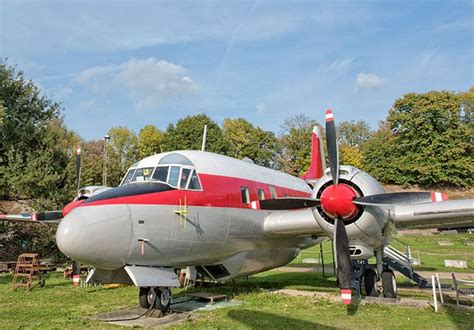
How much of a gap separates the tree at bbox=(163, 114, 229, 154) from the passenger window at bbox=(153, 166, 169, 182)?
3956 centimetres

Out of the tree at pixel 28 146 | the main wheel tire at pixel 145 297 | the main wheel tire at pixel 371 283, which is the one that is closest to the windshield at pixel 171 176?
the main wheel tire at pixel 145 297

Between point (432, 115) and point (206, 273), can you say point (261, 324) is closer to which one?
point (206, 273)

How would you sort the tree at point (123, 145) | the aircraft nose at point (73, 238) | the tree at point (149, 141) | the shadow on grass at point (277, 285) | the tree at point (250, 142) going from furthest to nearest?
the tree at point (123, 145), the tree at point (149, 141), the tree at point (250, 142), the shadow on grass at point (277, 285), the aircraft nose at point (73, 238)

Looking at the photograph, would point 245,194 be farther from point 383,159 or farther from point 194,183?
point 383,159

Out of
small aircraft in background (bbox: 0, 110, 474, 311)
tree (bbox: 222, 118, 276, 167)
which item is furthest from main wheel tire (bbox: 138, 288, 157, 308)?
tree (bbox: 222, 118, 276, 167)

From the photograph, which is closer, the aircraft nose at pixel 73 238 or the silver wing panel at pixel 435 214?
the aircraft nose at pixel 73 238

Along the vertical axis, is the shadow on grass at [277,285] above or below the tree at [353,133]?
below

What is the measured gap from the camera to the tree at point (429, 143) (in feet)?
167

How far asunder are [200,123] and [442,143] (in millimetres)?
29997

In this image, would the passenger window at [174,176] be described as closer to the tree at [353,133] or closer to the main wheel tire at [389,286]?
the main wheel tire at [389,286]

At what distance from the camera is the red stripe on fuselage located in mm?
8984

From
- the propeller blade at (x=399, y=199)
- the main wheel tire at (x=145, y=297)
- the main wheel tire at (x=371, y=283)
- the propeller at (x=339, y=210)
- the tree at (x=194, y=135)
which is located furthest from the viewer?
the tree at (x=194, y=135)

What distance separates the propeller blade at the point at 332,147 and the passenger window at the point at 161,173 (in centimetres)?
394

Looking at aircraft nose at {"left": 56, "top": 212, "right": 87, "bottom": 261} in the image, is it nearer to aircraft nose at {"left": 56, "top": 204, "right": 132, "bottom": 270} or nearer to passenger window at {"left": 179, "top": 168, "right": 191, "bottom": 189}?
aircraft nose at {"left": 56, "top": 204, "right": 132, "bottom": 270}
